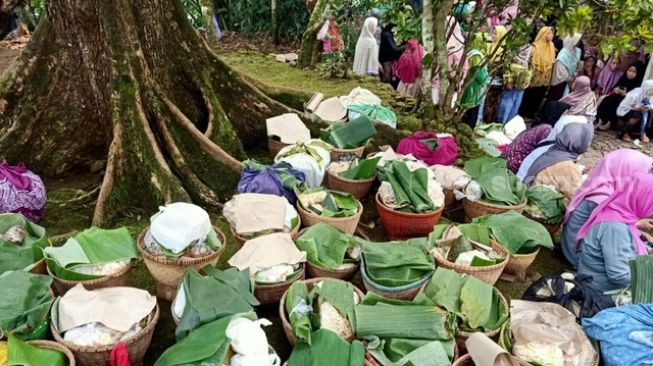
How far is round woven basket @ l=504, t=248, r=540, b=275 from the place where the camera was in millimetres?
4125

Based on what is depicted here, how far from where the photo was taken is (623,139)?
9.05m

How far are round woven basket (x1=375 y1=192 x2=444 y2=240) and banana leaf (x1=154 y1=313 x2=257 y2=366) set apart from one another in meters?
2.04

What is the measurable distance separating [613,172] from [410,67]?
4868mm

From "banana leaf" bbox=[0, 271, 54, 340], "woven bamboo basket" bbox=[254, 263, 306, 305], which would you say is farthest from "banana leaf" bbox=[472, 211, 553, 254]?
"banana leaf" bbox=[0, 271, 54, 340]

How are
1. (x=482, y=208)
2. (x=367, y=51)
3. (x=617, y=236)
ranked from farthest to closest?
(x=367, y=51) < (x=482, y=208) < (x=617, y=236)

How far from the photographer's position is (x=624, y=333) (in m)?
2.96

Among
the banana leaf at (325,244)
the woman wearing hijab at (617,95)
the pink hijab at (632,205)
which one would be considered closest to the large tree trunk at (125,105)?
the banana leaf at (325,244)

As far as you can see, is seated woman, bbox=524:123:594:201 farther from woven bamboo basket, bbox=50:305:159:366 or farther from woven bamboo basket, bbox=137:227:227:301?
woven bamboo basket, bbox=50:305:159:366

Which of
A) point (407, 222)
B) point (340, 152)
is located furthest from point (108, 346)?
point (340, 152)

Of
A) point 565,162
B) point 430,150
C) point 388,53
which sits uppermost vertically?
point 388,53

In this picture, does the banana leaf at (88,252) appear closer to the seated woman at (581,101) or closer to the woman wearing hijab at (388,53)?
the seated woman at (581,101)

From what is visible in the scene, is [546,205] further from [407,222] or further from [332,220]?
[332,220]

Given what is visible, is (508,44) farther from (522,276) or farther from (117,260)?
(117,260)

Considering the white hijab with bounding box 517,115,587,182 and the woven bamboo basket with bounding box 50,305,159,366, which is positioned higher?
the white hijab with bounding box 517,115,587,182
